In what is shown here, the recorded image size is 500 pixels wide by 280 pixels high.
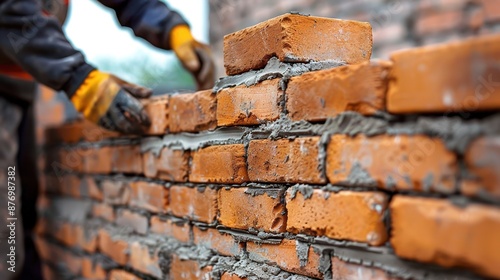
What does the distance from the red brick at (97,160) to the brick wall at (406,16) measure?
1432 mm

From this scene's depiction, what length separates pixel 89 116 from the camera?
1.68m

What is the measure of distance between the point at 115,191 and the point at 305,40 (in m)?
1.04

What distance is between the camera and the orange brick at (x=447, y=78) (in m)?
0.74

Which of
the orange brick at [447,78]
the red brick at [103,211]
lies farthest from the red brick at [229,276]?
the red brick at [103,211]

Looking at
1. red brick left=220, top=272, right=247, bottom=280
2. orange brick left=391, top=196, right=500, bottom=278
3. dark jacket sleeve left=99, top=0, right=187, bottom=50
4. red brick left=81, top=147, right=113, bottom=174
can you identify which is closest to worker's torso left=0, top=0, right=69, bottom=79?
dark jacket sleeve left=99, top=0, right=187, bottom=50

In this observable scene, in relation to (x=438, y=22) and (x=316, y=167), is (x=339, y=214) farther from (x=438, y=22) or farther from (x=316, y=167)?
(x=438, y=22)

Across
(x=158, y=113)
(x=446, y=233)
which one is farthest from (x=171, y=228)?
(x=446, y=233)

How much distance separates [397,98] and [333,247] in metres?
0.33

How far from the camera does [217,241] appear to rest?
1.38 metres

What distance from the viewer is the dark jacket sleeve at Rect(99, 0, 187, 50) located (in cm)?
208

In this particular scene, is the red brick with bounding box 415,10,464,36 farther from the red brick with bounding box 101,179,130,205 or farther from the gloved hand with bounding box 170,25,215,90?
the red brick with bounding box 101,179,130,205

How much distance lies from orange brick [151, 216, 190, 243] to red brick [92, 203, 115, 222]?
333 mm

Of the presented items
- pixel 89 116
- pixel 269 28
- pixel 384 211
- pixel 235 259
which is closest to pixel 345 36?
pixel 269 28

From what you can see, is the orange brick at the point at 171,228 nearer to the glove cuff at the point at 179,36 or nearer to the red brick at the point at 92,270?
the red brick at the point at 92,270
